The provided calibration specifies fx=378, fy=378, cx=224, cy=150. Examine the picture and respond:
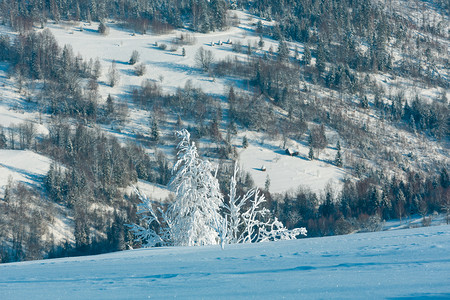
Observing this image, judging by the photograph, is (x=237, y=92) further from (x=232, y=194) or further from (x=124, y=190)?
(x=232, y=194)

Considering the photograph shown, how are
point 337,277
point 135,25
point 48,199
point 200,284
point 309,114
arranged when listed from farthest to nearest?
point 135,25
point 309,114
point 48,199
point 200,284
point 337,277

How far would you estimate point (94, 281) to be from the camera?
479cm

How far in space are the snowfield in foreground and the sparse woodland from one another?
1440 centimetres

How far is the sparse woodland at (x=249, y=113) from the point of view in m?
66.3

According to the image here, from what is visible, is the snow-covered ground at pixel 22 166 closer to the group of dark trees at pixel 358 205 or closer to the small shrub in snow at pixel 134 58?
the group of dark trees at pixel 358 205

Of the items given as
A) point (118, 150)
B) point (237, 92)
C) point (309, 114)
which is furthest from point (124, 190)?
point (309, 114)

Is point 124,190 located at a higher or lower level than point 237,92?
lower

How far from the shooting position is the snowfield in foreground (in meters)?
3.58

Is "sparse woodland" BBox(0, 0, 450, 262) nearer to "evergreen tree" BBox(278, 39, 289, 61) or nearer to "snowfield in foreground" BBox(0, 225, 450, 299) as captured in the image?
"evergreen tree" BBox(278, 39, 289, 61)

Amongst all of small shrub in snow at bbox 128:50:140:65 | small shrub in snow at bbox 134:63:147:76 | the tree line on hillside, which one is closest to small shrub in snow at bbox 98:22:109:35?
the tree line on hillside

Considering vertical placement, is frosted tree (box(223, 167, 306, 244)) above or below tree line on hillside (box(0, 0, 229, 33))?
below

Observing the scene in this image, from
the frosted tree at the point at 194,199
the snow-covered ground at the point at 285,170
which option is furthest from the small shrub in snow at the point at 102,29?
the frosted tree at the point at 194,199

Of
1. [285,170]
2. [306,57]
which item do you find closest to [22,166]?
[285,170]

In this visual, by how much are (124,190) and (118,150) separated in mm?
11953
